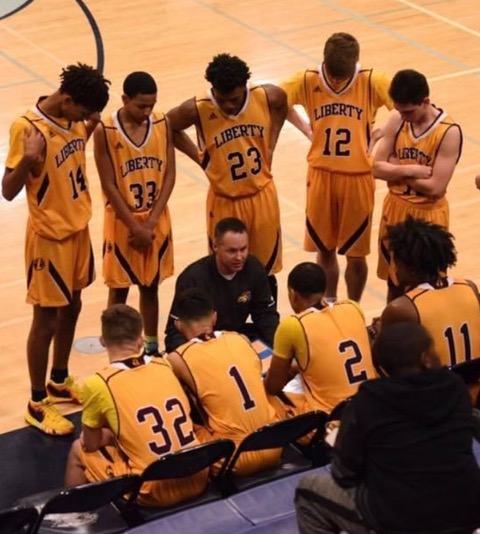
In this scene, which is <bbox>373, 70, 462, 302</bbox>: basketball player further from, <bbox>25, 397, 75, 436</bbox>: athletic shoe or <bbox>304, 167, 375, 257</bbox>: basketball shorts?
<bbox>25, 397, 75, 436</bbox>: athletic shoe

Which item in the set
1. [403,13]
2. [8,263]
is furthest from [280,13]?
[8,263]

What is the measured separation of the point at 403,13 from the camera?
1505 centimetres

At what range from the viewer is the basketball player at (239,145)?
26.3ft

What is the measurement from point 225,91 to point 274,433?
2.61 metres

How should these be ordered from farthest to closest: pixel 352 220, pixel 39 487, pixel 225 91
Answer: pixel 352 220 < pixel 225 91 < pixel 39 487

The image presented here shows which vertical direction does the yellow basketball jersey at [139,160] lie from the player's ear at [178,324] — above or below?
above

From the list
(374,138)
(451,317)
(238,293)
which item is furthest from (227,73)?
(451,317)

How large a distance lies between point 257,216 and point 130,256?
2.98 ft

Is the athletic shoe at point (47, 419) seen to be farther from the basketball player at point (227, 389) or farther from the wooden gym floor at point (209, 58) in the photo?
the basketball player at point (227, 389)

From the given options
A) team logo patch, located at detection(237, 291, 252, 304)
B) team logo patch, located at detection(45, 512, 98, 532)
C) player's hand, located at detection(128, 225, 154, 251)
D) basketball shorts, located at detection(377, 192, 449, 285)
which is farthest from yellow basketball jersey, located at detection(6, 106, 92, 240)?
basketball shorts, located at detection(377, 192, 449, 285)

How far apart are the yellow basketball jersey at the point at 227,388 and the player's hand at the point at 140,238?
5.01 feet

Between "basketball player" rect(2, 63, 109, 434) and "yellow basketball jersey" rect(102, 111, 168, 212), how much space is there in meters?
0.16

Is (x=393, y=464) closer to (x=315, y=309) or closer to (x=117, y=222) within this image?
(x=315, y=309)

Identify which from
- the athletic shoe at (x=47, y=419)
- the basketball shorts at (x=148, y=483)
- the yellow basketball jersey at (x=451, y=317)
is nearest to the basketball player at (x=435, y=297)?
the yellow basketball jersey at (x=451, y=317)
